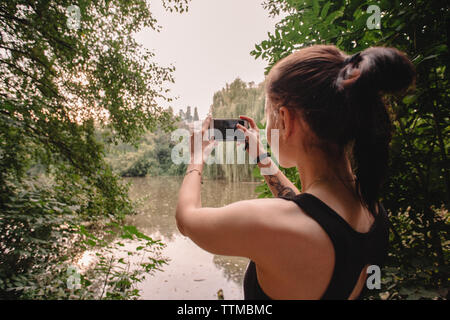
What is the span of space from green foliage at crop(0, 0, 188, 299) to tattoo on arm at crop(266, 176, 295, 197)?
1.98m

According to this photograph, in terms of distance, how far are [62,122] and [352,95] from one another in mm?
3566

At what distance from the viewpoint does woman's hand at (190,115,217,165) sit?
832 millimetres

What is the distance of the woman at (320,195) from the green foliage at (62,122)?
7.38ft

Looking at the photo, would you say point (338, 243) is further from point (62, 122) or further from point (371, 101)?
point (62, 122)

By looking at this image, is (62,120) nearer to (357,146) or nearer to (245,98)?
(357,146)

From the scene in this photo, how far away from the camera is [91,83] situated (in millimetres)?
3094

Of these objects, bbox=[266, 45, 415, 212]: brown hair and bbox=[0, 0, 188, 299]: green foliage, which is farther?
bbox=[0, 0, 188, 299]: green foliage

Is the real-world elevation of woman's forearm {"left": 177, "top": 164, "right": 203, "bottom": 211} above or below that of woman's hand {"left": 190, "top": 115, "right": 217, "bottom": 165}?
below

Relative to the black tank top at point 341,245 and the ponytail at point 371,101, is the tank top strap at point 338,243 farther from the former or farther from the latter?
the ponytail at point 371,101

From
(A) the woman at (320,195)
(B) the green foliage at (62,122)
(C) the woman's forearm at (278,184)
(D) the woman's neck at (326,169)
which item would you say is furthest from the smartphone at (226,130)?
(B) the green foliage at (62,122)

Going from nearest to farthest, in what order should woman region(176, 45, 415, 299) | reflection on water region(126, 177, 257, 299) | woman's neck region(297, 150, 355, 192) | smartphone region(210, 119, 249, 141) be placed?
woman region(176, 45, 415, 299) < woman's neck region(297, 150, 355, 192) < smartphone region(210, 119, 249, 141) < reflection on water region(126, 177, 257, 299)

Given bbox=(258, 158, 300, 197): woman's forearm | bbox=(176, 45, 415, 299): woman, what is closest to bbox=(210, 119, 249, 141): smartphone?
bbox=(258, 158, 300, 197): woman's forearm

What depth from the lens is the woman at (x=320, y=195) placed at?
51cm

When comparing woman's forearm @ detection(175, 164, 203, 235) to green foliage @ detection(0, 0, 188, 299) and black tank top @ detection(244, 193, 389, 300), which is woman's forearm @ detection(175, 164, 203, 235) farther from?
green foliage @ detection(0, 0, 188, 299)
